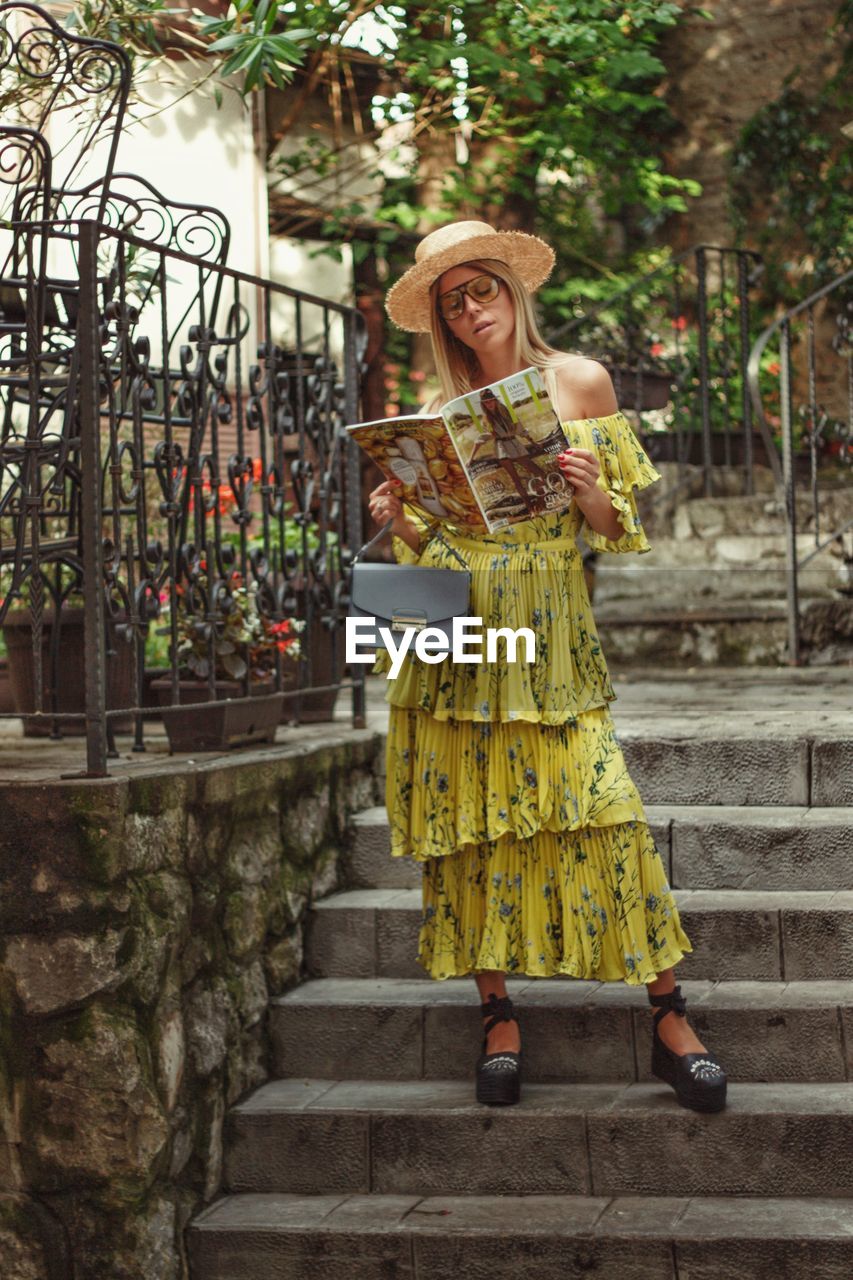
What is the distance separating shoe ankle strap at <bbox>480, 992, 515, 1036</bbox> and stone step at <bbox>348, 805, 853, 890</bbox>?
2.64 ft

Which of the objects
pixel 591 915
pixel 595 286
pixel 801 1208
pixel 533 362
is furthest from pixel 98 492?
pixel 595 286

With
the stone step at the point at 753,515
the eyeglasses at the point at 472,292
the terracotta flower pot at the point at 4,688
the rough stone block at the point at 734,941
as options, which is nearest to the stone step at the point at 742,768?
the rough stone block at the point at 734,941

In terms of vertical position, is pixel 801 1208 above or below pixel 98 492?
below

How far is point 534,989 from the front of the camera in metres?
3.79

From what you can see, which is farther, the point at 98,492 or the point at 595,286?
the point at 595,286

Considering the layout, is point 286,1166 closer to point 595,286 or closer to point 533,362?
point 533,362

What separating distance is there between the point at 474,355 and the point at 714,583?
4921 millimetres

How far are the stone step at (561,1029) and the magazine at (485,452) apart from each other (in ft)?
3.83

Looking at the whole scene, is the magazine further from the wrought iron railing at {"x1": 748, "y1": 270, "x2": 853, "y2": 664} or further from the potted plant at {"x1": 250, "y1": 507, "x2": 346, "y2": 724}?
the wrought iron railing at {"x1": 748, "y1": 270, "x2": 853, "y2": 664}

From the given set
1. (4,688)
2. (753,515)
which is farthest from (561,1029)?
(753,515)

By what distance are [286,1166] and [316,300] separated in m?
2.38

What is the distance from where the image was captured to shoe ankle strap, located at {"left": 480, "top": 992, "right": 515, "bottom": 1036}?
11.4 ft

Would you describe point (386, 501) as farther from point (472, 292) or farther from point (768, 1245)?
point (768, 1245)

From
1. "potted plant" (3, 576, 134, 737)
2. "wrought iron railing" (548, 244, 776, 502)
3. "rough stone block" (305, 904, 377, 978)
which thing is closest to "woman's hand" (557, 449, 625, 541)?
"rough stone block" (305, 904, 377, 978)
